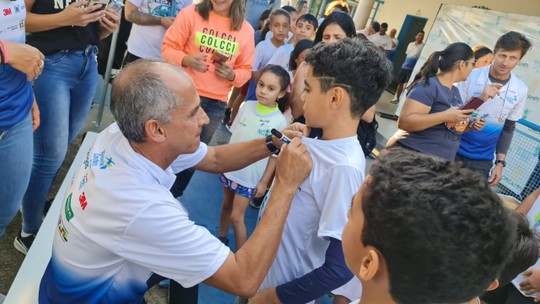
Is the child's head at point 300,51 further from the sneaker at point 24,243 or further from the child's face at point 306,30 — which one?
the sneaker at point 24,243

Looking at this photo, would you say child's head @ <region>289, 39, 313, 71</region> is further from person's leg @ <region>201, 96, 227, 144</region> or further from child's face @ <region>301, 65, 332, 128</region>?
child's face @ <region>301, 65, 332, 128</region>

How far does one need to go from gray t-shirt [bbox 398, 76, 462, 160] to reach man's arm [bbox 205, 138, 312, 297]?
166 centimetres

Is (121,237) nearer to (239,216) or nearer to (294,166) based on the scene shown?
(294,166)

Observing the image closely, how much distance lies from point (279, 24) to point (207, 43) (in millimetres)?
1569

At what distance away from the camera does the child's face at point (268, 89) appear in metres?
2.92

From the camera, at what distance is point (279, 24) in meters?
4.21

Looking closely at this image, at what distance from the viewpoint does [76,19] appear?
81.8 inches

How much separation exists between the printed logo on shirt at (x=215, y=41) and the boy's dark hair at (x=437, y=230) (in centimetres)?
221

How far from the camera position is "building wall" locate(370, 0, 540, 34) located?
828 centimetres

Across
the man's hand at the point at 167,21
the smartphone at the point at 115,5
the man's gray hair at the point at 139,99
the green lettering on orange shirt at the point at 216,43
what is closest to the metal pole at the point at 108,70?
the man's hand at the point at 167,21

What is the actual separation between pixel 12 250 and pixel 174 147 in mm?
1709

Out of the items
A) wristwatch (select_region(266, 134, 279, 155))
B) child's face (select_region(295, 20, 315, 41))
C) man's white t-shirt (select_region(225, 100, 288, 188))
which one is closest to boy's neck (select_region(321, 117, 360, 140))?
wristwatch (select_region(266, 134, 279, 155))

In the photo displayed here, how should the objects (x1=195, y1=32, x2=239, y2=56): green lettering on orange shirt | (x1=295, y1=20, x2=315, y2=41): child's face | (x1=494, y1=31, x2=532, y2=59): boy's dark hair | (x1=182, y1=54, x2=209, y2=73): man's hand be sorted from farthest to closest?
(x1=295, y1=20, x2=315, y2=41): child's face, (x1=494, y1=31, x2=532, y2=59): boy's dark hair, (x1=195, y1=32, x2=239, y2=56): green lettering on orange shirt, (x1=182, y1=54, x2=209, y2=73): man's hand

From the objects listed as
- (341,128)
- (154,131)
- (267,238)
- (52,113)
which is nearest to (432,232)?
(267,238)
